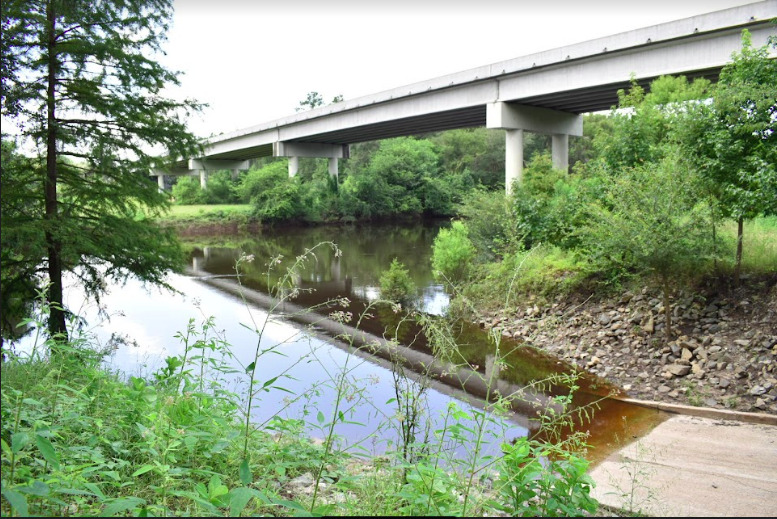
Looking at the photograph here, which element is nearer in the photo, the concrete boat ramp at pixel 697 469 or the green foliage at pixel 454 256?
the concrete boat ramp at pixel 697 469

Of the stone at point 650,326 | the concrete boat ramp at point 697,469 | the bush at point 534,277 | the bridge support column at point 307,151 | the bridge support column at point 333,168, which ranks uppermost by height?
the bridge support column at point 307,151

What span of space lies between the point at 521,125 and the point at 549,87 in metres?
3.42

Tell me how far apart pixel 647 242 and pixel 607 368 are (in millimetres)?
2375

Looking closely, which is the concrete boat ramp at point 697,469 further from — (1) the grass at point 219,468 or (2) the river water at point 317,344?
(1) the grass at point 219,468

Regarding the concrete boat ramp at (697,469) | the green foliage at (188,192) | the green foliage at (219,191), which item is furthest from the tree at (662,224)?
the green foliage at (188,192)

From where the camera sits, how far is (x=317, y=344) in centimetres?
1204

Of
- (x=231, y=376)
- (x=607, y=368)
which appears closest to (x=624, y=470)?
(x=607, y=368)

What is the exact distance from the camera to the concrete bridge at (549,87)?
17.3 metres

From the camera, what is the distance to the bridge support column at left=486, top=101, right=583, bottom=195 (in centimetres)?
2506

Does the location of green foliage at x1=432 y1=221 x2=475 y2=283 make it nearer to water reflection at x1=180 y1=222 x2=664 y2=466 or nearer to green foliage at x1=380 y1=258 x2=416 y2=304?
water reflection at x1=180 y1=222 x2=664 y2=466

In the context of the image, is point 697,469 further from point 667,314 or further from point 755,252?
point 755,252

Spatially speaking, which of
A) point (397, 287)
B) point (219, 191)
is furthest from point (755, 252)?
point (219, 191)

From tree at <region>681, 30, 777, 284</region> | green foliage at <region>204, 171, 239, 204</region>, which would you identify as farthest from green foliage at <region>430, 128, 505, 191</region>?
tree at <region>681, 30, 777, 284</region>

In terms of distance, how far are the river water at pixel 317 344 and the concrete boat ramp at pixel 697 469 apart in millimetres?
495
